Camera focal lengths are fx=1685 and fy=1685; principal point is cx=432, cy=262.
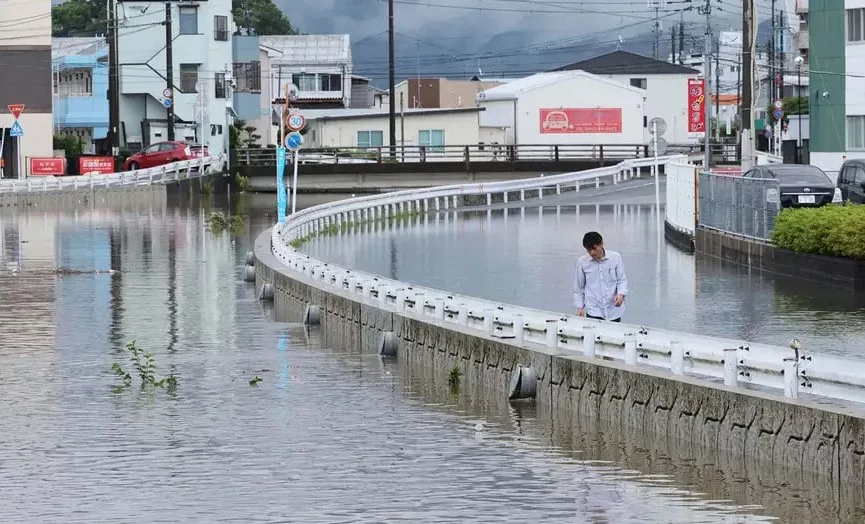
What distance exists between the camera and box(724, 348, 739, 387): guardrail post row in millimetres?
12391

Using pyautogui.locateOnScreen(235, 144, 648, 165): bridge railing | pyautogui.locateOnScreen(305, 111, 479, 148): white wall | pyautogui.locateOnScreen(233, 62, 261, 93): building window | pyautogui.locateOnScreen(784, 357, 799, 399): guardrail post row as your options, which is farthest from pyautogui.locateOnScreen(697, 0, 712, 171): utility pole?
pyautogui.locateOnScreen(784, 357, 799, 399): guardrail post row

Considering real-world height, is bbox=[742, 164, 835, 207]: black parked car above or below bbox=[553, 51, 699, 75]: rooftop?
below

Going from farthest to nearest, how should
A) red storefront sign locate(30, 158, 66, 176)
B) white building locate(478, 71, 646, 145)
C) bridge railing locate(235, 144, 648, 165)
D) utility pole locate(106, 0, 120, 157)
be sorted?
1. white building locate(478, 71, 646, 145)
2. bridge railing locate(235, 144, 648, 165)
3. utility pole locate(106, 0, 120, 157)
4. red storefront sign locate(30, 158, 66, 176)

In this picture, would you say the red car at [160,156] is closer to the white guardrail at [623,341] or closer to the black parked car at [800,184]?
the black parked car at [800,184]

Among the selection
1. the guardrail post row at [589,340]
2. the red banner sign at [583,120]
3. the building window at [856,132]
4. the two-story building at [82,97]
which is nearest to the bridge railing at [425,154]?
the red banner sign at [583,120]

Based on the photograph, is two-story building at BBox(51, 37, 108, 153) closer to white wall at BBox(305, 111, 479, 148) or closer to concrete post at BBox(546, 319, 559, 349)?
white wall at BBox(305, 111, 479, 148)

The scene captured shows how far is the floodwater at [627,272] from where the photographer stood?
21.9 meters

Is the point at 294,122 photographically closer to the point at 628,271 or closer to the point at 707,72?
the point at 628,271

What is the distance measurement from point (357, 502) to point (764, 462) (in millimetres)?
2854

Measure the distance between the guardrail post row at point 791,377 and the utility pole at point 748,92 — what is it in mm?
29277

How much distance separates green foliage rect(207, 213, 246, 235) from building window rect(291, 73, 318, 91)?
7150 cm

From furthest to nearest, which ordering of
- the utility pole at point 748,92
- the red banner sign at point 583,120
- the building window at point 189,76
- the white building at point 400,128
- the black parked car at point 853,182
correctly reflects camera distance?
the red banner sign at point 583,120 → the white building at point 400,128 → the building window at point 189,76 → the utility pole at point 748,92 → the black parked car at point 853,182

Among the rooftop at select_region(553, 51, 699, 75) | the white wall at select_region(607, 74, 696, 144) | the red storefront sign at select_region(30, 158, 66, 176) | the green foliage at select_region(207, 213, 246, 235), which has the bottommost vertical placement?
the green foliage at select_region(207, 213, 246, 235)

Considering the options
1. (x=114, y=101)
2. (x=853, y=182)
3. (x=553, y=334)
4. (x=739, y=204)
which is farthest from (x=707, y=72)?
(x=553, y=334)
